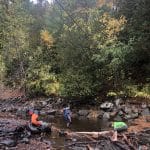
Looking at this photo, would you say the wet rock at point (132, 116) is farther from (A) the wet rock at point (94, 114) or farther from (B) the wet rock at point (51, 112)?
(B) the wet rock at point (51, 112)

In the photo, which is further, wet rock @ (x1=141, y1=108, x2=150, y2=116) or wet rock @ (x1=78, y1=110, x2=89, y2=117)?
wet rock @ (x1=78, y1=110, x2=89, y2=117)

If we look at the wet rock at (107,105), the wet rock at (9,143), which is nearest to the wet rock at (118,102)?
the wet rock at (107,105)

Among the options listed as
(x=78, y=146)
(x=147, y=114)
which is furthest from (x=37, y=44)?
(x=78, y=146)

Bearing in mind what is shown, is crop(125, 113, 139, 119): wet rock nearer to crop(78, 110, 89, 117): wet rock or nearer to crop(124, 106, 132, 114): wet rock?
crop(124, 106, 132, 114): wet rock

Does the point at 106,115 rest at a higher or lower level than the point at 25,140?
higher

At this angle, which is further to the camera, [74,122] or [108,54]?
[108,54]

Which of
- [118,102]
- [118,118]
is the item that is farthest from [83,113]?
[118,118]

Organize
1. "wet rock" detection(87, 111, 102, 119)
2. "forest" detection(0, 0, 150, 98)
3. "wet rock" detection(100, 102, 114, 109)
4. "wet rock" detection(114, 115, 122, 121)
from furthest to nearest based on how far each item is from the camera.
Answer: "forest" detection(0, 0, 150, 98) → "wet rock" detection(100, 102, 114, 109) → "wet rock" detection(87, 111, 102, 119) → "wet rock" detection(114, 115, 122, 121)

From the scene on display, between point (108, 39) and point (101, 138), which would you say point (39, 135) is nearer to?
point (101, 138)

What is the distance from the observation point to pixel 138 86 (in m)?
35.7

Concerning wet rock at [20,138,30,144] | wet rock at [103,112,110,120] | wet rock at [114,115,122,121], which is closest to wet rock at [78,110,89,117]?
wet rock at [103,112,110,120]

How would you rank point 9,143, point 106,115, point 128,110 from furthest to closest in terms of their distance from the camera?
point 128,110
point 106,115
point 9,143

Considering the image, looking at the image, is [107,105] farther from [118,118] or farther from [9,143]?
[9,143]

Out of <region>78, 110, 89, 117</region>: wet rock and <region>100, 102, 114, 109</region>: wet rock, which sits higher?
<region>100, 102, 114, 109</region>: wet rock
